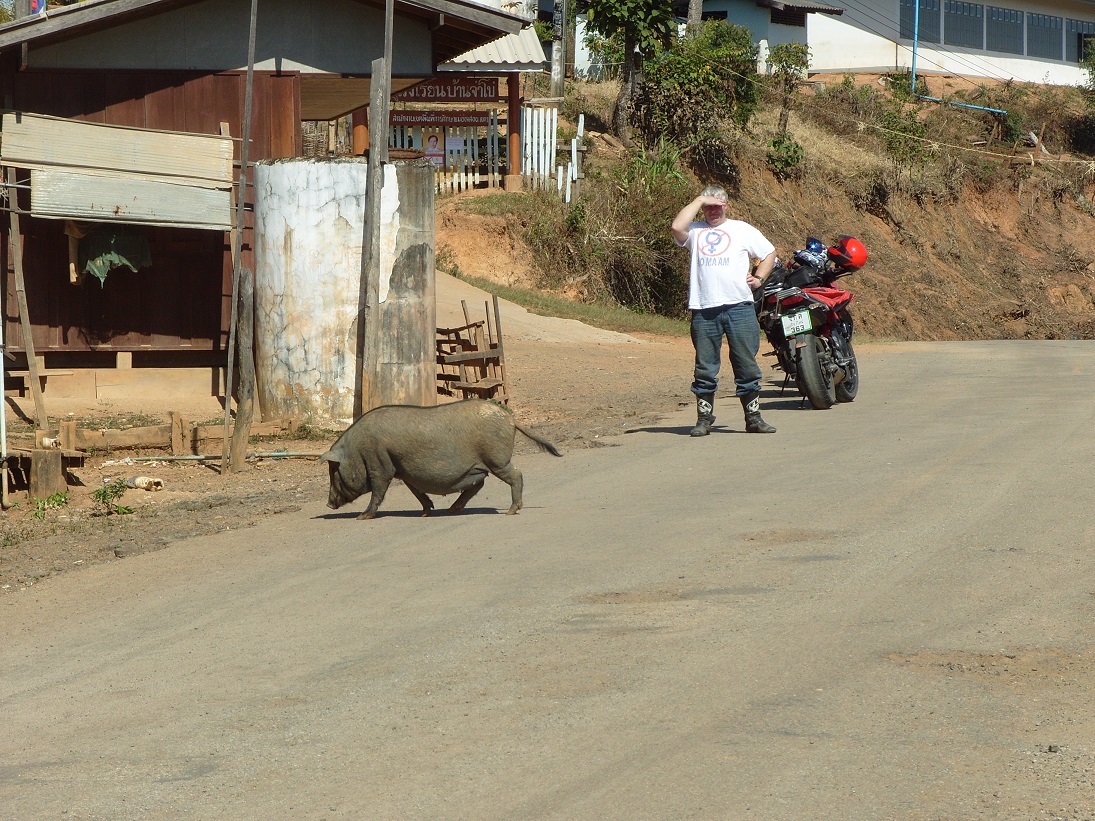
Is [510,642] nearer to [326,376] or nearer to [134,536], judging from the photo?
[134,536]

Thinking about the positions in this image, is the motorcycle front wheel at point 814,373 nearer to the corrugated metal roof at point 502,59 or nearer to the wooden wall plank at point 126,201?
the wooden wall plank at point 126,201

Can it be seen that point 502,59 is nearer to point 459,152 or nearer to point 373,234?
point 459,152

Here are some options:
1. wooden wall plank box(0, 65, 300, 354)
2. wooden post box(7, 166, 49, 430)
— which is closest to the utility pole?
wooden wall plank box(0, 65, 300, 354)

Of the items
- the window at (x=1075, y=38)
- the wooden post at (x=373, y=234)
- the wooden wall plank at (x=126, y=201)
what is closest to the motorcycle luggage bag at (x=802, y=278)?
the wooden post at (x=373, y=234)

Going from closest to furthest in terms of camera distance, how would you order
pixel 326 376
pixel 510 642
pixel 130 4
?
pixel 510 642 → pixel 326 376 → pixel 130 4

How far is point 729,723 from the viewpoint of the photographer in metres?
4.57

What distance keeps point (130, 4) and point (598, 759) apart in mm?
11064

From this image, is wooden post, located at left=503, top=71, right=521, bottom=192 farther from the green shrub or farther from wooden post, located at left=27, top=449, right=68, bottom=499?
wooden post, located at left=27, top=449, right=68, bottom=499

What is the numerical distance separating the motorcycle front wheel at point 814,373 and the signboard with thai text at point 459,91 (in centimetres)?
1552

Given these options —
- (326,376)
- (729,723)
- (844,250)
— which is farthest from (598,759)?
(844,250)

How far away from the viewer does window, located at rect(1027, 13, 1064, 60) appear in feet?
168

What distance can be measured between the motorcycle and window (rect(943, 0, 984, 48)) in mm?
38671

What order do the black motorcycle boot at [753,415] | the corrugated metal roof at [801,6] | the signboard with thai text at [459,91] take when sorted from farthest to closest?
the corrugated metal roof at [801,6]
the signboard with thai text at [459,91]
the black motorcycle boot at [753,415]

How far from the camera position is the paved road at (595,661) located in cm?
413
